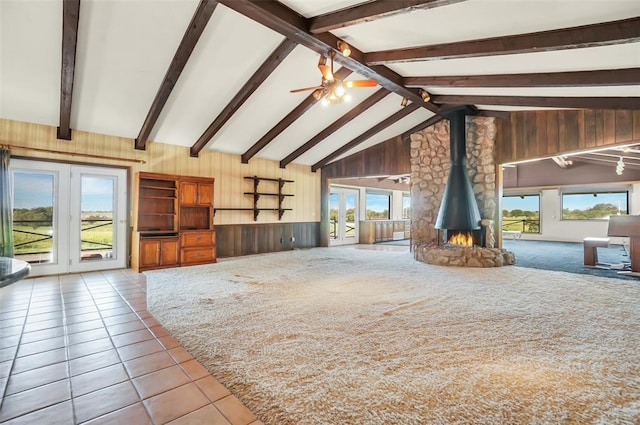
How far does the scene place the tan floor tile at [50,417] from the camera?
5.27ft

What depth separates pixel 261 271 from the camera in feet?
18.4

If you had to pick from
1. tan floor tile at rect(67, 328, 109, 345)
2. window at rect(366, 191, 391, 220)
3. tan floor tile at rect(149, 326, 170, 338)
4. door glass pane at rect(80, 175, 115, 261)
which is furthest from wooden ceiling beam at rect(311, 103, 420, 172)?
tan floor tile at rect(67, 328, 109, 345)

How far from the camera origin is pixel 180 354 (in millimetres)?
2363

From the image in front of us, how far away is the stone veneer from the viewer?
615cm

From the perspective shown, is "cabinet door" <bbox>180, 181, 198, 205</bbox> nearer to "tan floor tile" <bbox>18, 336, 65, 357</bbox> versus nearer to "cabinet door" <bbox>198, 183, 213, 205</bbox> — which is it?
"cabinet door" <bbox>198, 183, 213, 205</bbox>

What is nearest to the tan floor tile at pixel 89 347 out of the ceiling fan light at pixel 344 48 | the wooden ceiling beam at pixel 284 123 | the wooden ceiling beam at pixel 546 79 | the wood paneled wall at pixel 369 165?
the ceiling fan light at pixel 344 48

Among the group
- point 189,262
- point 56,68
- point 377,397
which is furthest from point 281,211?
point 377,397

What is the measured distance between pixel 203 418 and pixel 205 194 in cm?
557

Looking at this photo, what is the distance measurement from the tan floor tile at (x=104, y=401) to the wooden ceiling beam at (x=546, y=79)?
5442 mm

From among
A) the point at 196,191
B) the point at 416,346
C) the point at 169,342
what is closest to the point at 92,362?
the point at 169,342

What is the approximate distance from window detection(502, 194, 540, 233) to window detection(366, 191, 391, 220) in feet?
17.7

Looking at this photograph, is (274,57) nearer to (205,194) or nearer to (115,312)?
(205,194)

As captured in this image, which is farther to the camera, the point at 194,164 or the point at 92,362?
the point at 194,164

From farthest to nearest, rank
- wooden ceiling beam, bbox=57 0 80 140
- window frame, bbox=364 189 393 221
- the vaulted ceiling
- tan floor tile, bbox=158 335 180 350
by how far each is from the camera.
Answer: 1. window frame, bbox=364 189 393 221
2. wooden ceiling beam, bbox=57 0 80 140
3. the vaulted ceiling
4. tan floor tile, bbox=158 335 180 350
